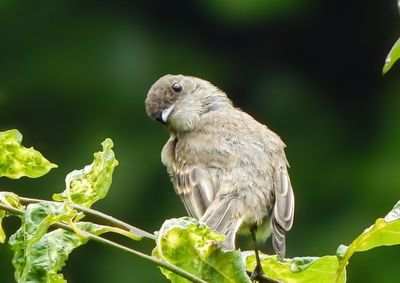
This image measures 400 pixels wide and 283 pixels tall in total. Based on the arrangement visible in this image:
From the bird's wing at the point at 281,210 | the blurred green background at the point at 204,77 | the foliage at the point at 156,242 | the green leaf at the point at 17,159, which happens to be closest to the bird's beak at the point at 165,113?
the bird's wing at the point at 281,210

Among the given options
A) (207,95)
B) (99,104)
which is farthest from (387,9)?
(207,95)

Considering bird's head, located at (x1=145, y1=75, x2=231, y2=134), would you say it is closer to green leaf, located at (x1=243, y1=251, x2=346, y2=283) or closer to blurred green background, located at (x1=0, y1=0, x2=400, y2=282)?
green leaf, located at (x1=243, y1=251, x2=346, y2=283)

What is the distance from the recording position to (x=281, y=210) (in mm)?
4113

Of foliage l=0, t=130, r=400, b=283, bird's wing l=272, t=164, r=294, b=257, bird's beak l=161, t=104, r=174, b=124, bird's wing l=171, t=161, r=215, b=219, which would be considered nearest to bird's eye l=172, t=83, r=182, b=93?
bird's beak l=161, t=104, r=174, b=124

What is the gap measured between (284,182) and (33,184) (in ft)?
19.4

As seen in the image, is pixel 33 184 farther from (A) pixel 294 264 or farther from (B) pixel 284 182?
(A) pixel 294 264

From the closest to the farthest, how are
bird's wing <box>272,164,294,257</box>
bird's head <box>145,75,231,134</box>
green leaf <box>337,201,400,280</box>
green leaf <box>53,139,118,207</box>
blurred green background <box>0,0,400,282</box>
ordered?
1. green leaf <box>337,201,400,280</box>
2. green leaf <box>53,139,118,207</box>
3. bird's wing <box>272,164,294,257</box>
4. bird's head <box>145,75,231,134</box>
5. blurred green background <box>0,0,400,282</box>

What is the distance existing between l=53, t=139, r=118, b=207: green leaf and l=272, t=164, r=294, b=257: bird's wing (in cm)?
117

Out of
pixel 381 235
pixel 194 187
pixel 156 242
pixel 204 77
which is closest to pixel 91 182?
pixel 156 242

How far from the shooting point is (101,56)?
34.5 ft

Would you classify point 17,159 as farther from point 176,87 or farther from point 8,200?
point 176,87

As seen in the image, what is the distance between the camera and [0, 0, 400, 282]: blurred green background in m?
9.87

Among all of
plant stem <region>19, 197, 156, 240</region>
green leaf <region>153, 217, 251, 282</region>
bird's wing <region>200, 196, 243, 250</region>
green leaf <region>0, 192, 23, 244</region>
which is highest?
green leaf <region>0, 192, 23, 244</region>

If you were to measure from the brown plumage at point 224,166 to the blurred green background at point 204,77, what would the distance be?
389 cm
